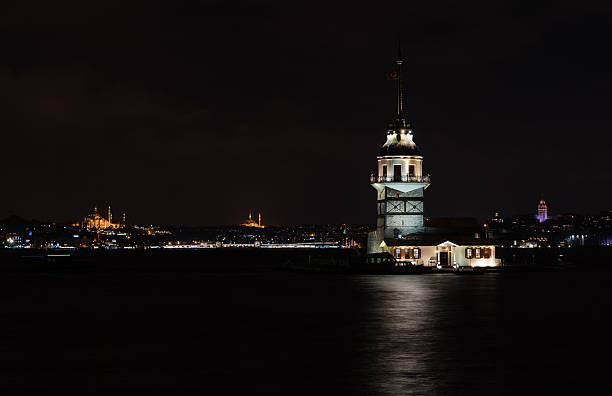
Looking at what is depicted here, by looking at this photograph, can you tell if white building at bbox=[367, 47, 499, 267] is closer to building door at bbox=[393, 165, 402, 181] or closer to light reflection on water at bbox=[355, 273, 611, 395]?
building door at bbox=[393, 165, 402, 181]

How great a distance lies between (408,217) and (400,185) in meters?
3.13

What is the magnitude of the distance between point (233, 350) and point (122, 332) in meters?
8.15

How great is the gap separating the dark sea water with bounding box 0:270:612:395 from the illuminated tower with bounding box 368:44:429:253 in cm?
1908

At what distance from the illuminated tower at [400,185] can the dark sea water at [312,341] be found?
19.1m

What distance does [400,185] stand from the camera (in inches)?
3521

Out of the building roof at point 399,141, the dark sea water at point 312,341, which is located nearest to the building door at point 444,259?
the building roof at point 399,141

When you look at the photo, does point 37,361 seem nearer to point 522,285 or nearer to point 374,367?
point 374,367

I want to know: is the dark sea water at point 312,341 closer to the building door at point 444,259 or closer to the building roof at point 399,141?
the building door at point 444,259

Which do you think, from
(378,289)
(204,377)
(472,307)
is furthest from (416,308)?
(204,377)

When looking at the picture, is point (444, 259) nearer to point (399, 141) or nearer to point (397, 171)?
point (397, 171)

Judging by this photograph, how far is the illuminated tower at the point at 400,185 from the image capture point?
294 feet

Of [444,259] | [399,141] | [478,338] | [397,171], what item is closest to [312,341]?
[478,338]

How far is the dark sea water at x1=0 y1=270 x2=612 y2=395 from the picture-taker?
Answer: 29.6 m

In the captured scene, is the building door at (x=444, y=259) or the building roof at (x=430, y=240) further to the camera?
the building door at (x=444, y=259)
